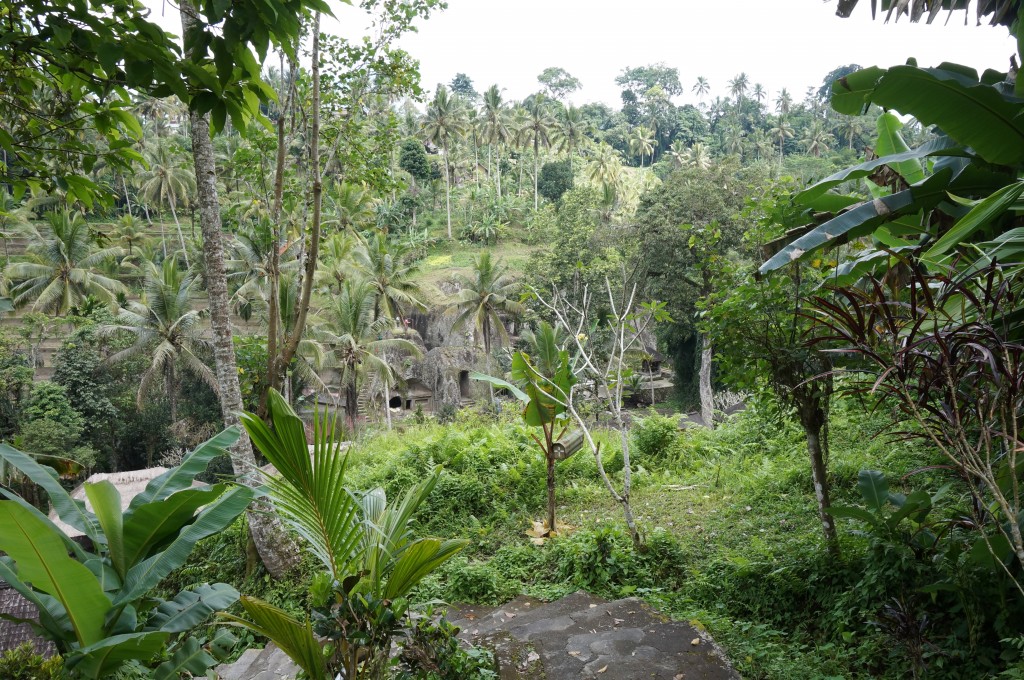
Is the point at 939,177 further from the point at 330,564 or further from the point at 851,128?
the point at 851,128

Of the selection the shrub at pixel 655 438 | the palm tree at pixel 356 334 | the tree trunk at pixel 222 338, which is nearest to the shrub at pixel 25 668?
the tree trunk at pixel 222 338

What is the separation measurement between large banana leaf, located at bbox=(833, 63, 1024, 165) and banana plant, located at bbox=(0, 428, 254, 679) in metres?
4.00

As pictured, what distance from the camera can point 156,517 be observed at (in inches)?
121

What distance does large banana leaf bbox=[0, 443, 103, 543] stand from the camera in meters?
3.08

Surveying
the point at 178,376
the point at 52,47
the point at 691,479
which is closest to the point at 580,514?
the point at 691,479

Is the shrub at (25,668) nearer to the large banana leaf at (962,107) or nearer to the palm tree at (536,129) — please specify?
the large banana leaf at (962,107)

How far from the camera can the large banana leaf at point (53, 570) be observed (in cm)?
249

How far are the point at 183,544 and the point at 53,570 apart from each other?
0.58m

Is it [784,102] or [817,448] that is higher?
[784,102]

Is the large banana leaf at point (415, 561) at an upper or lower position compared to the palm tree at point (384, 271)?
lower

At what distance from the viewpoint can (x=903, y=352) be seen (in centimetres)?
210

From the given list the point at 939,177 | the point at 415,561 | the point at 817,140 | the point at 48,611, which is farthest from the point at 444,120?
the point at 48,611

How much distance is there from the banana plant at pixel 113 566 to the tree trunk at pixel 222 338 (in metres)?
2.84

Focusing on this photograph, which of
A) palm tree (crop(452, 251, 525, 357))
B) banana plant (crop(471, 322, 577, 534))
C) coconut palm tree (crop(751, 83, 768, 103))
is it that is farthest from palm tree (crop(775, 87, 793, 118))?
banana plant (crop(471, 322, 577, 534))
